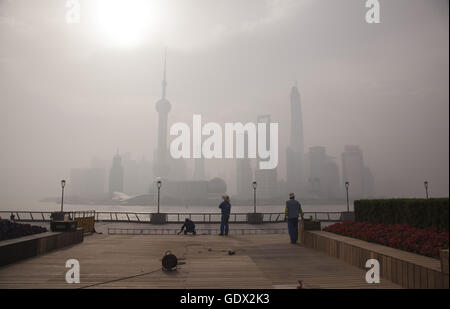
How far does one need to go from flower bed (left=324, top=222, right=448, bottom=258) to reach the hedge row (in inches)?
10.9

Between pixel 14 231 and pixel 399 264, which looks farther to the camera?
pixel 14 231

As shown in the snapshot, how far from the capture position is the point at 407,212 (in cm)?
816

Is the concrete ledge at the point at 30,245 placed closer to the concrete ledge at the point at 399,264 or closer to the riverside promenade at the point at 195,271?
the riverside promenade at the point at 195,271

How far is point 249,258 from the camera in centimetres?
801

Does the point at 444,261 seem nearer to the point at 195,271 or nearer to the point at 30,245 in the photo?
the point at 195,271

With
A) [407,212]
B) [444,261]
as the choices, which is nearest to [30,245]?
[444,261]

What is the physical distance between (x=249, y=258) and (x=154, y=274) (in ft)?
8.82

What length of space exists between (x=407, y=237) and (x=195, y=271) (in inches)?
179

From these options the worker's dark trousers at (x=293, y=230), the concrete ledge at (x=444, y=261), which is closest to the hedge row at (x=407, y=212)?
the concrete ledge at (x=444, y=261)

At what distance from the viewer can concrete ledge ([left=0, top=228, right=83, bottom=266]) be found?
7.27 m

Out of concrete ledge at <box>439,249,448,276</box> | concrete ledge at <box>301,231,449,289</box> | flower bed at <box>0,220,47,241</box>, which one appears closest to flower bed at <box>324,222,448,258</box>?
concrete ledge at <box>301,231,449,289</box>

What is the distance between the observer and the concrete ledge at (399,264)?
4559 millimetres

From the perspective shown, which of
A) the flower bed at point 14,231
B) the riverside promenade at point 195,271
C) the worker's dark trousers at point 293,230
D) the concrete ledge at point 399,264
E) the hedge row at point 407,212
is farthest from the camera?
the worker's dark trousers at point 293,230

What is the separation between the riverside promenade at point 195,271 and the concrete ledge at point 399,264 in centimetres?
20
